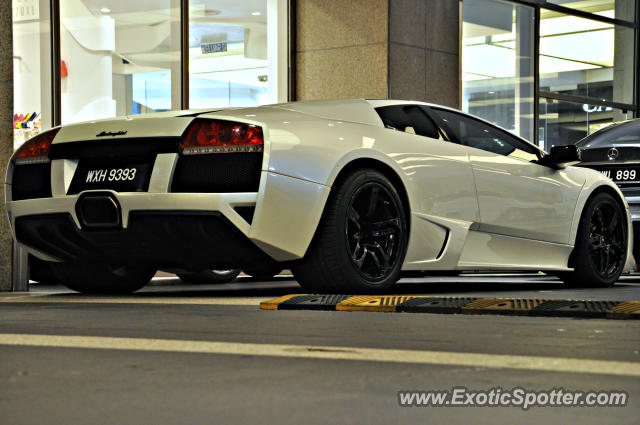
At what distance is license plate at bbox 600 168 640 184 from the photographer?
8852mm

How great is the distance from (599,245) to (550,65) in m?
9.88

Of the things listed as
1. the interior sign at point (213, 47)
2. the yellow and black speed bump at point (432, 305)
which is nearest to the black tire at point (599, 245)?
the yellow and black speed bump at point (432, 305)

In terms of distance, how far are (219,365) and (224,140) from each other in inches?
107

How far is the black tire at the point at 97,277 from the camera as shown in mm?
7082

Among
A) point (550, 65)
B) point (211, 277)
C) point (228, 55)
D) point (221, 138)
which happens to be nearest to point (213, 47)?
point (228, 55)

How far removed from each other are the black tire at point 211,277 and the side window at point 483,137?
2.77 metres

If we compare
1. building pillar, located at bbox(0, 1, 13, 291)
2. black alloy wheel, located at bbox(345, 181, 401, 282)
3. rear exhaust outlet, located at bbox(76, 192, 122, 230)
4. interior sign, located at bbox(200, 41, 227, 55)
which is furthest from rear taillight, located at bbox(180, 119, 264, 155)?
interior sign, located at bbox(200, 41, 227, 55)

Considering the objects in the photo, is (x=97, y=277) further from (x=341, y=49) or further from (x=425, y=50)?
(x=425, y=50)

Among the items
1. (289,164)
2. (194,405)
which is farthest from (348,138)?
(194,405)

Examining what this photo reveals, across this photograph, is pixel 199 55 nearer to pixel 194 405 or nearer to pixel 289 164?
pixel 289 164

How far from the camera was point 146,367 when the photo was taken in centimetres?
323

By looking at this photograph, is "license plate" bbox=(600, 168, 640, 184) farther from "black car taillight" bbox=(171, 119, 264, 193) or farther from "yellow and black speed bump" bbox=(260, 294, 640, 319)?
"black car taillight" bbox=(171, 119, 264, 193)

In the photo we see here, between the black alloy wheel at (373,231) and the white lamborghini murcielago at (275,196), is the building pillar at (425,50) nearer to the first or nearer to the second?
the white lamborghini murcielago at (275,196)

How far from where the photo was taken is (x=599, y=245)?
8.00 metres
